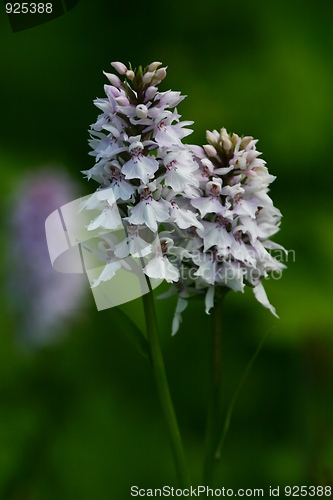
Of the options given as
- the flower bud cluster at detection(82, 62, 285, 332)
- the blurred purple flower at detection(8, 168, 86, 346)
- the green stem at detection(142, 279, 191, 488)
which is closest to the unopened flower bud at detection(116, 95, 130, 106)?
the flower bud cluster at detection(82, 62, 285, 332)

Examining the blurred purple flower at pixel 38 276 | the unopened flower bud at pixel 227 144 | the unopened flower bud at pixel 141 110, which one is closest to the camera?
the unopened flower bud at pixel 141 110

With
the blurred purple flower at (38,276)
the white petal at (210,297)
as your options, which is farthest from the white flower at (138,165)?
the blurred purple flower at (38,276)

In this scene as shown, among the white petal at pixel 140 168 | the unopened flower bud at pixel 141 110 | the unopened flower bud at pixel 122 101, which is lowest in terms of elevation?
the white petal at pixel 140 168

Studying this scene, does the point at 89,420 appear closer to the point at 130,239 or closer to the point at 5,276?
the point at 5,276

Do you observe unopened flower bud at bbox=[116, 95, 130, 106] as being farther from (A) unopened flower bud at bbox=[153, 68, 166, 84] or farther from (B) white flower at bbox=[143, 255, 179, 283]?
(B) white flower at bbox=[143, 255, 179, 283]

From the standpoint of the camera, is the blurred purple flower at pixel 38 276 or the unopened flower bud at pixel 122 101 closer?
the unopened flower bud at pixel 122 101

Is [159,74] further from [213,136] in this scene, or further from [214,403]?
[214,403]

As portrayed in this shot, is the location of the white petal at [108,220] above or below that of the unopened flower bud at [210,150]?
below

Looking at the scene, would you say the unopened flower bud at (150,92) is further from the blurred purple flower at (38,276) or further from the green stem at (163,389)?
the blurred purple flower at (38,276)
